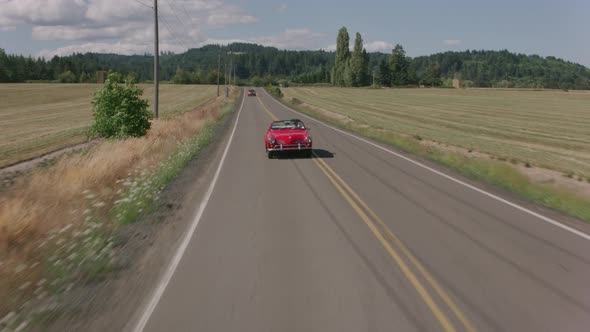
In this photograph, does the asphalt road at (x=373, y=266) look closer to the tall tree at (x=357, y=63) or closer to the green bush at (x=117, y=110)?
the green bush at (x=117, y=110)

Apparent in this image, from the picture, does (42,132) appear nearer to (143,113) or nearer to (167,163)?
(143,113)

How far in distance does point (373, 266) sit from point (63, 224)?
18.4 feet

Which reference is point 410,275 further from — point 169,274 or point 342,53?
point 342,53

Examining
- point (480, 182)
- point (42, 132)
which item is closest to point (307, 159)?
point (480, 182)

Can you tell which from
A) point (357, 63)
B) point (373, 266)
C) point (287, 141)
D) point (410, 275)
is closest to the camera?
point (410, 275)

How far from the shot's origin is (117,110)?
62.7ft

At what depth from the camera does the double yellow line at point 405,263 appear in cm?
498

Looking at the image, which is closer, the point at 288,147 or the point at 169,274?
the point at 169,274

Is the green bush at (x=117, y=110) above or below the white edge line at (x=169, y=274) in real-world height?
above

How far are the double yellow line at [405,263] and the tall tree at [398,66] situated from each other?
13935cm

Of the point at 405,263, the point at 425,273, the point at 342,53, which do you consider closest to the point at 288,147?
the point at 405,263

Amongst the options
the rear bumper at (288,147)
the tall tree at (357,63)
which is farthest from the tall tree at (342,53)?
the rear bumper at (288,147)

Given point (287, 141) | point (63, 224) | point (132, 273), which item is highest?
point (287, 141)

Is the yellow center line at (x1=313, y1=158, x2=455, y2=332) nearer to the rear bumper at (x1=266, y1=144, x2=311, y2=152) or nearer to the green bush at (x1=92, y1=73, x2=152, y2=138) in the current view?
the rear bumper at (x1=266, y1=144, x2=311, y2=152)
